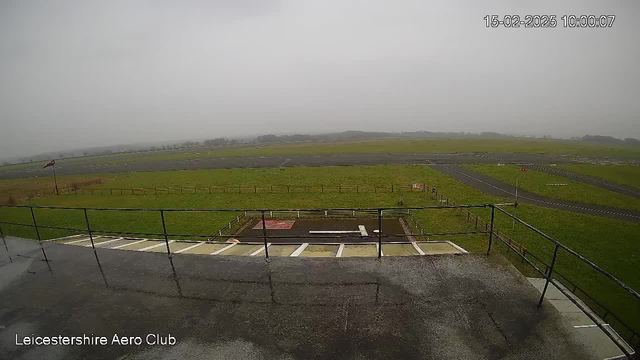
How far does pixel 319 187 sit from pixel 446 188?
48.2ft

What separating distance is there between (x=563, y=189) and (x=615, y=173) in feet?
63.6

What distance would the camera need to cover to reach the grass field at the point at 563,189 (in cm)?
2445

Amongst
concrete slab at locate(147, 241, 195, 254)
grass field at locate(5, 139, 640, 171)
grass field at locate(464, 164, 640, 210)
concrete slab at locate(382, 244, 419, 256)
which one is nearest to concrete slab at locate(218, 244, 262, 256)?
concrete slab at locate(147, 241, 195, 254)

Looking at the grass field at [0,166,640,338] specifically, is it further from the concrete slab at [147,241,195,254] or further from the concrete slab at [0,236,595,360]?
the concrete slab at [0,236,595,360]

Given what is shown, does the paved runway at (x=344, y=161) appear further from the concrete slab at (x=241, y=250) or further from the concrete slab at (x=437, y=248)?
the concrete slab at (x=437, y=248)

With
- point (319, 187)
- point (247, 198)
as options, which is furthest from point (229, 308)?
point (319, 187)

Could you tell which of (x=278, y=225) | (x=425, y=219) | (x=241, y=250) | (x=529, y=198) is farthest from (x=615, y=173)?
(x=241, y=250)

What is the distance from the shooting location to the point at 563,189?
2880cm

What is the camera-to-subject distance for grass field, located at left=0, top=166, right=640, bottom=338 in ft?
41.7

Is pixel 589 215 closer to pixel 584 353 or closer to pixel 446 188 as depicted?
pixel 446 188

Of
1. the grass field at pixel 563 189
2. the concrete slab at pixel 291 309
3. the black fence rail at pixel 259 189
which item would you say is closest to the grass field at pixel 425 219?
the black fence rail at pixel 259 189

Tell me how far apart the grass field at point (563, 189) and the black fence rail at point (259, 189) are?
41.5ft

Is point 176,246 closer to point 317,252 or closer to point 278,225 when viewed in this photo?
point 317,252

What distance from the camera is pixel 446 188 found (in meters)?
29.4
